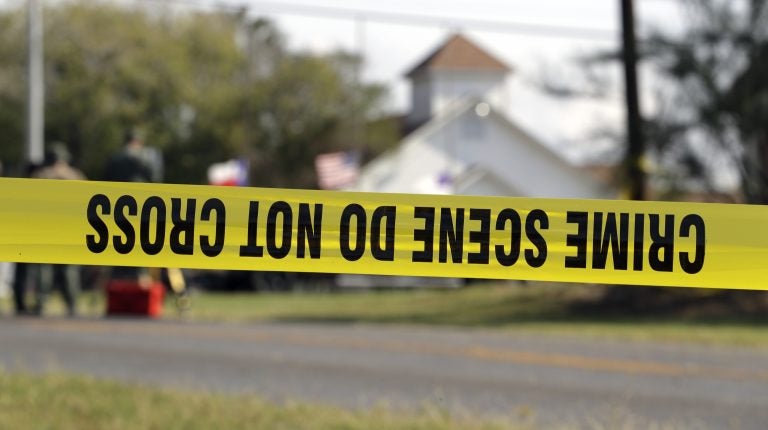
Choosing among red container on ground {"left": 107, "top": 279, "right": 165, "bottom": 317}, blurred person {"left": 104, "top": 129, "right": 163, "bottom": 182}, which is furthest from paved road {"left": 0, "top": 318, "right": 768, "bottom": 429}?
blurred person {"left": 104, "top": 129, "right": 163, "bottom": 182}

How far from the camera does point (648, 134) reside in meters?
24.3

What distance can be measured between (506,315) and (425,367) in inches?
471

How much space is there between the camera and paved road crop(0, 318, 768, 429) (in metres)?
9.29

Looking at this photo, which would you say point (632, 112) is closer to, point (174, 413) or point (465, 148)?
point (174, 413)

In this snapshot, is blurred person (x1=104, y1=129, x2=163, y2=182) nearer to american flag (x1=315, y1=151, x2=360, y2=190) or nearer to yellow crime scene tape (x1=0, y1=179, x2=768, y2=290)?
yellow crime scene tape (x1=0, y1=179, x2=768, y2=290)

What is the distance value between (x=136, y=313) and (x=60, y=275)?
105cm

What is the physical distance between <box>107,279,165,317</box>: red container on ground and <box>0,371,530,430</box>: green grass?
20.3ft

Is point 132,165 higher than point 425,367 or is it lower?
higher

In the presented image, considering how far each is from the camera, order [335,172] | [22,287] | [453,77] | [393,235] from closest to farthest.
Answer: [393,235]
[22,287]
[335,172]
[453,77]

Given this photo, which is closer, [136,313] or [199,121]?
[136,313]

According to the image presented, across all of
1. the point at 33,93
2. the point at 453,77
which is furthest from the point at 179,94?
the point at 33,93

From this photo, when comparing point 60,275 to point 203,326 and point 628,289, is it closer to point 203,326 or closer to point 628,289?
point 203,326

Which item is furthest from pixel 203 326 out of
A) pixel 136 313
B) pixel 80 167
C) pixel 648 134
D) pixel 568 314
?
pixel 80 167

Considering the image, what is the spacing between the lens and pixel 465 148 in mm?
49406
